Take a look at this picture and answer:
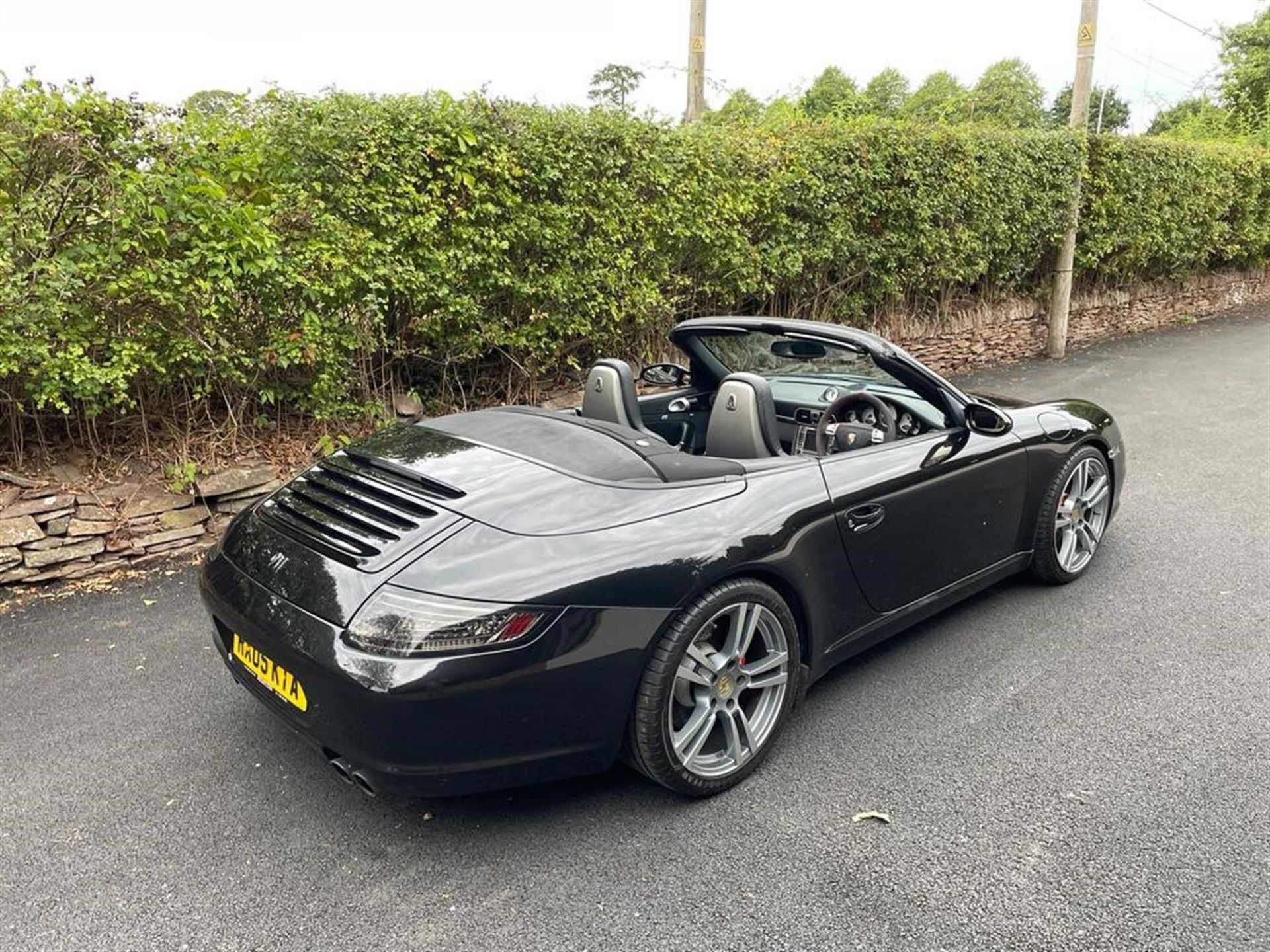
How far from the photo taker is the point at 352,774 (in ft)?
7.41

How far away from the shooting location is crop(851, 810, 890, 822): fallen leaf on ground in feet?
8.16

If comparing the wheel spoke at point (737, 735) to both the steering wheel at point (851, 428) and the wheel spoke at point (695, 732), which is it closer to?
the wheel spoke at point (695, 732)

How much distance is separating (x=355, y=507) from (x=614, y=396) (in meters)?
1.18

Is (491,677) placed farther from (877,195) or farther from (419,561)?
(877,195)

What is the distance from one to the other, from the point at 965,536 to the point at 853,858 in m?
1.57

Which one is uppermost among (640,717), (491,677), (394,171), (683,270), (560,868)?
(394,171)

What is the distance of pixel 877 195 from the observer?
809 centimetres

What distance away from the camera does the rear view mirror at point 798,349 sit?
3.39m

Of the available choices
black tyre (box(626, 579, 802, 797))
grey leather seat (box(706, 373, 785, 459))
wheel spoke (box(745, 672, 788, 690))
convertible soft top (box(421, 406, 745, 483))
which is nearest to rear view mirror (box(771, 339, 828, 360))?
grey leather seat (box(706, 373, 785, 459))

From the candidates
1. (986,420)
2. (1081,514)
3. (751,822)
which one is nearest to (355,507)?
(751,822)

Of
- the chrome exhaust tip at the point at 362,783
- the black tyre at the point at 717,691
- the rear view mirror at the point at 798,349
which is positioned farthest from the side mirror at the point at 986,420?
the chrome exhaust tip at the point at 362,783

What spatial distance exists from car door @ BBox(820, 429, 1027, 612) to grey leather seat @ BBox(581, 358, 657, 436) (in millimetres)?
836

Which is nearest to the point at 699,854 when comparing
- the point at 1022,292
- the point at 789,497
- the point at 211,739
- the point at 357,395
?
the point at 789,497

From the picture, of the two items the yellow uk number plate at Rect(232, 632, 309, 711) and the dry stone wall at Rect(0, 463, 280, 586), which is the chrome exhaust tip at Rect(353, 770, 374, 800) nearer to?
the yellow uk number plate at Rect(232, 632, 309, 711)
